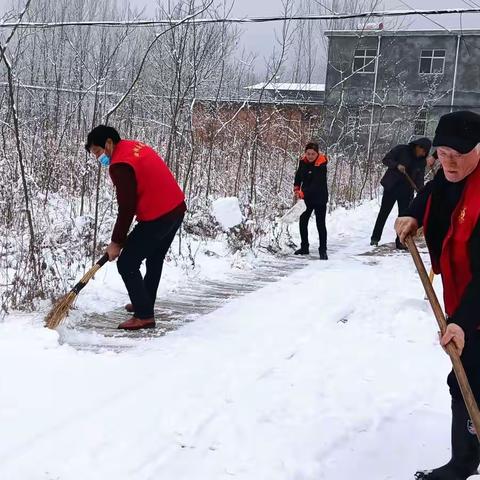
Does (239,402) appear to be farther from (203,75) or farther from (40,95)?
(40,95)

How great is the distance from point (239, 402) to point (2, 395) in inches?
50.8

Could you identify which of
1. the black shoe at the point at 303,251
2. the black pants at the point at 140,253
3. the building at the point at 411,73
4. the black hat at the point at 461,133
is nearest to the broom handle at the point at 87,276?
the black pants at the point at 140,253

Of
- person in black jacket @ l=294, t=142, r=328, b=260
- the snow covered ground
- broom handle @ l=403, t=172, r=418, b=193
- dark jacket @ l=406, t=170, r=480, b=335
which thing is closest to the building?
broom handle @ l=403, t=172, r=418, b=193

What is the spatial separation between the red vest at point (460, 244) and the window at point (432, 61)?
29.4m

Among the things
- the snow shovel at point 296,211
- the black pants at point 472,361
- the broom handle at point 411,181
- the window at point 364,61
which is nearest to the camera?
the black pants at point 472,361

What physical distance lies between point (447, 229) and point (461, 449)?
0.94 m

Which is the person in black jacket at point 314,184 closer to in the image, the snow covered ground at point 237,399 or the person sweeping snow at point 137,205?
the snow covered ground at point 237,399

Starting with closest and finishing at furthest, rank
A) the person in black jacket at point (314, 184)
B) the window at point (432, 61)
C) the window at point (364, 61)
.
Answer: the person in black jacket at point (314, 184)
the window at point (432, 61)
the window at point (364, 61)

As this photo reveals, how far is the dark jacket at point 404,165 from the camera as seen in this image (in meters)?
8.81

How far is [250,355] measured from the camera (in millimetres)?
4262

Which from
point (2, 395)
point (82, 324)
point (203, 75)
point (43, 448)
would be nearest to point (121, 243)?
point (82, 324)

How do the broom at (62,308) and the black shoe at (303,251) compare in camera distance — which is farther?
the black shoe at (303,251)

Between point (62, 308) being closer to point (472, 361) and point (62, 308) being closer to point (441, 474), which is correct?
point (441, 474)

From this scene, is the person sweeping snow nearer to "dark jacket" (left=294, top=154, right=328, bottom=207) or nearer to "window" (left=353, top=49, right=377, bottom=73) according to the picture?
"dark jacket" (left=294, top=154, right=328, bottom=207)
